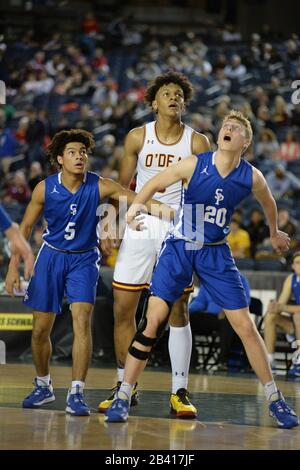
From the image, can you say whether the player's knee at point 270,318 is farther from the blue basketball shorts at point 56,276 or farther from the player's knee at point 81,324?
the player's knee at point 81,324

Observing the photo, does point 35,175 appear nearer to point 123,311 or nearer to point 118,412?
point 123,311

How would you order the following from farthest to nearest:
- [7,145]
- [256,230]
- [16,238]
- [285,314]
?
[7,145], [256,230], [285,314], [16,238]

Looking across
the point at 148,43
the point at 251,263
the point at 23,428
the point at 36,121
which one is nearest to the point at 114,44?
the point at 148,43

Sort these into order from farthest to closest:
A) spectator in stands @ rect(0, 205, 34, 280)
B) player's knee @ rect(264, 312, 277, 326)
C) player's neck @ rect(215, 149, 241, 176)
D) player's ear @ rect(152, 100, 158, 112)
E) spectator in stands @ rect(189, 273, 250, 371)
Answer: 1. spectator in stands @ rect(189, 273, 250, 371)
2. player's knee @ rect(264, 312, 277, 326)
3. player's ear @ rect(152, 100, 158, 112)
4. player's neck @ rect(215, 149, 241, 176)
5. spectator in stands @ rect(0, 205, 34, 280)

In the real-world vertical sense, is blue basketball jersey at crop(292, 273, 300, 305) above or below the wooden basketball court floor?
above

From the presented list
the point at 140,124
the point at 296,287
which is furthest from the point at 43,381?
the point at 140,124

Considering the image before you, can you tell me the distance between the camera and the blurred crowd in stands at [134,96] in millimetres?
16141

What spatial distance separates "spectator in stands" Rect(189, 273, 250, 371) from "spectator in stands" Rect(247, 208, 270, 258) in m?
2.45

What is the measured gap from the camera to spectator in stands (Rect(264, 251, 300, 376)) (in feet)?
37.0

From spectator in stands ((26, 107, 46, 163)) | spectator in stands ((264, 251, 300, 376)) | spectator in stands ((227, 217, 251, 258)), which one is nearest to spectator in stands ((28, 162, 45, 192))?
spectator in stands ((26, 107, 46, 163))

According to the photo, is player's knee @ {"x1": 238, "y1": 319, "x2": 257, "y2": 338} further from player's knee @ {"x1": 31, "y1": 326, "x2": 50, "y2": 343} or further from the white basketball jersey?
player's knee @ {"x1": 31, "y1": 326, "x2": 50, "y2": 343}

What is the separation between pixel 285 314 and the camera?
11711 mm

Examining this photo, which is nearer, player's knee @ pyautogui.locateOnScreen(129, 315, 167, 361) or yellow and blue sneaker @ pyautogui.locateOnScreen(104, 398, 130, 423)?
yellow and blue sneaker @ pyautogui.locateOnScreen(104, 398, 130, 423)

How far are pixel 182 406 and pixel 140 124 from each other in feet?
40.8
